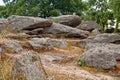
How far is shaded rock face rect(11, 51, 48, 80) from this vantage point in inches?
273

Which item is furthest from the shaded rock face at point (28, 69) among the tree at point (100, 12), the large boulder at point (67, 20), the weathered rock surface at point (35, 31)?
the tree at point (100, 12)

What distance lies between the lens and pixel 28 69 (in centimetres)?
707

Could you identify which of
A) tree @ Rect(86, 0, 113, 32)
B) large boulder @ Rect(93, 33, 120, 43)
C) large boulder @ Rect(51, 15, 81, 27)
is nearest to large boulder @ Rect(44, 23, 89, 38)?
large boulder @ Rect(51, 15, 81, 27)

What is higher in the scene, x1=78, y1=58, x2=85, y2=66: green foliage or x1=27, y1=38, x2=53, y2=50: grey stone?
x1=27, y1=38, x2=53, y2=50: grey stone

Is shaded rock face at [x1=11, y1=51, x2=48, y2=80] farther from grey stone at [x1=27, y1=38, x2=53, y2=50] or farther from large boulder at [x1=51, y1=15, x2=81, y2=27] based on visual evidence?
large boulder at [x1=51, y1=15, x2=81, y2=27]

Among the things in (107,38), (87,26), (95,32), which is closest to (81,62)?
→ (107,38)

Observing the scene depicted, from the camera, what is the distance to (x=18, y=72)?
7.09 meters

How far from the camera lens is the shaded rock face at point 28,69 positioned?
22.8 feet

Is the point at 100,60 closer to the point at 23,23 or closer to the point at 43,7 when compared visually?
the point at 23,23

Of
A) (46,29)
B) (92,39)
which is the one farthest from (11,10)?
(92,39)

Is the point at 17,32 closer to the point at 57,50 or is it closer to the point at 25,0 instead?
the point at 57,50

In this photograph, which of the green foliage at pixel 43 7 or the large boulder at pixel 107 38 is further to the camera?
the green foliage at pixel 43 7

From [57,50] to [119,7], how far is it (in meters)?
8.89

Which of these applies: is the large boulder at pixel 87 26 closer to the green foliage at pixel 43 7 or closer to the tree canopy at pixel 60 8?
the tree canopy at pixel 60 8
